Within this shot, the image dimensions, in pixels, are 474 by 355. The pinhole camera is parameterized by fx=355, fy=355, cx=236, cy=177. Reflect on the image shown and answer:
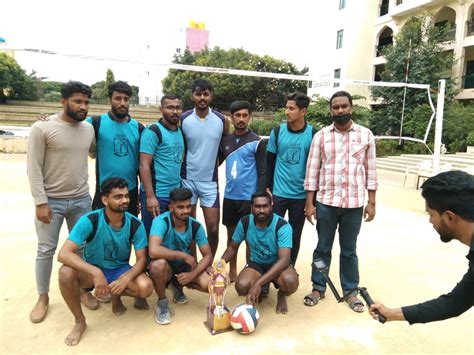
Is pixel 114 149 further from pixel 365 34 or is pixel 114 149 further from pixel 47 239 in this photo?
pixel 365 34

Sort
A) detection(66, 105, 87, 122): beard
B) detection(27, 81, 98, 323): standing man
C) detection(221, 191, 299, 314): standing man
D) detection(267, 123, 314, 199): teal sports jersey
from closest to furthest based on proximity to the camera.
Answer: detection(27, 81, 98, 323): standing man
detection(66, 105, 87, 122): beard
detection(221, 191, 299, 314): standing man
detection(267, 123, 314, 199): teal sports jersey

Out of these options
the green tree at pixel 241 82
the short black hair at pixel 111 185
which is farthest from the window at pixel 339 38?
the short black hair at pixel 111 185

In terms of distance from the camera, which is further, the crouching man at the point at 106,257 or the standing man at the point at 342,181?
the standing man at the point at 342,181

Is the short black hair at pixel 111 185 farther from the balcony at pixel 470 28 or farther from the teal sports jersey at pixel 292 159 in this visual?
the balcony at pixel 470 28

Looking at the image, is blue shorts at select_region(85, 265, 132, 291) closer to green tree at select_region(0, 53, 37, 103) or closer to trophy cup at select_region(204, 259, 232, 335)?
trophy cup at select_region(204, 259, 232, 335)

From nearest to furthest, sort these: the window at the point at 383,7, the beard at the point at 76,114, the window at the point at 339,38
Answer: the beard at the point at 76,114
the window at the point at 383,7
the window at the point at 339,38

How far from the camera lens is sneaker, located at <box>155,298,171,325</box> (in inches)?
119

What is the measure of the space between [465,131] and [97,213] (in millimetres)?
17342

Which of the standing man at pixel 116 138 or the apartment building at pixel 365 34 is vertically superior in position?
the apartment building at pixel 365 34

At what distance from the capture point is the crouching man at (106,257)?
2.76m

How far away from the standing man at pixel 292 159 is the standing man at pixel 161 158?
0.99m

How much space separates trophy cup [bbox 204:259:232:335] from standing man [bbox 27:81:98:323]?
114 cm

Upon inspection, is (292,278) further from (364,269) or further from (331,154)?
(364,269)

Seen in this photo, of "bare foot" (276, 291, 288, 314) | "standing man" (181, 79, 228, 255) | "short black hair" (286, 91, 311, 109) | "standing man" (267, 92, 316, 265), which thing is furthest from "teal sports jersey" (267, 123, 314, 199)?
"bare foot" (276, 291, 288, 314)
